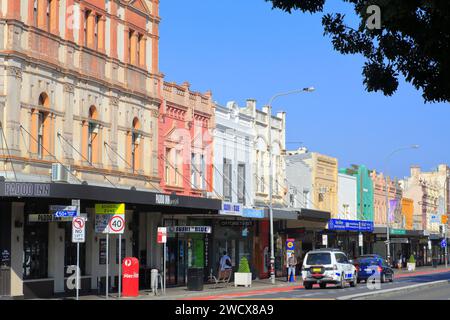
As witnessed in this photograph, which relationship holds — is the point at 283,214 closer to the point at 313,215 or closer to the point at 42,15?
the point at 313,215

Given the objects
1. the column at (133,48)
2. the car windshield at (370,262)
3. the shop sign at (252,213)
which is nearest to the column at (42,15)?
the column at (133,48)

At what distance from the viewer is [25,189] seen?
88.6 ft

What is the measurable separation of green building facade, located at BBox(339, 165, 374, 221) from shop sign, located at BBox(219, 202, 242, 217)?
31.8 metres

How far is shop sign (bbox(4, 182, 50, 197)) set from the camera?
87.9ft

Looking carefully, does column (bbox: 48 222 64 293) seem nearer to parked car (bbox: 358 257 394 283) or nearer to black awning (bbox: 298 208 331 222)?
parked car (bbox: 358 257 394 283)

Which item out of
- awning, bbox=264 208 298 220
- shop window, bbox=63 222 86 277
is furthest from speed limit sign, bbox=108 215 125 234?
awning, bbox=264 208 298 220

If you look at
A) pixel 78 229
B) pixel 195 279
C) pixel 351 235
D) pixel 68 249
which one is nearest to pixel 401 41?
pixel 78 229

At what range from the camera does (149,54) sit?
41.0m

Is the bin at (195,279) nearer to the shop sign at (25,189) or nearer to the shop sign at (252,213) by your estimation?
the shop sign at (252,213)

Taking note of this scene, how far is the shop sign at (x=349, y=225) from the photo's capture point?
191 feet

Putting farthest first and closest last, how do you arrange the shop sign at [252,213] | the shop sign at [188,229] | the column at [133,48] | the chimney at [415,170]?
the chimney at [415,170]
the shop sign at [252,213]
the column at [133,48]
the shop sign at [188,229]

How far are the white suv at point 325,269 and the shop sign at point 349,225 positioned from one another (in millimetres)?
18974
